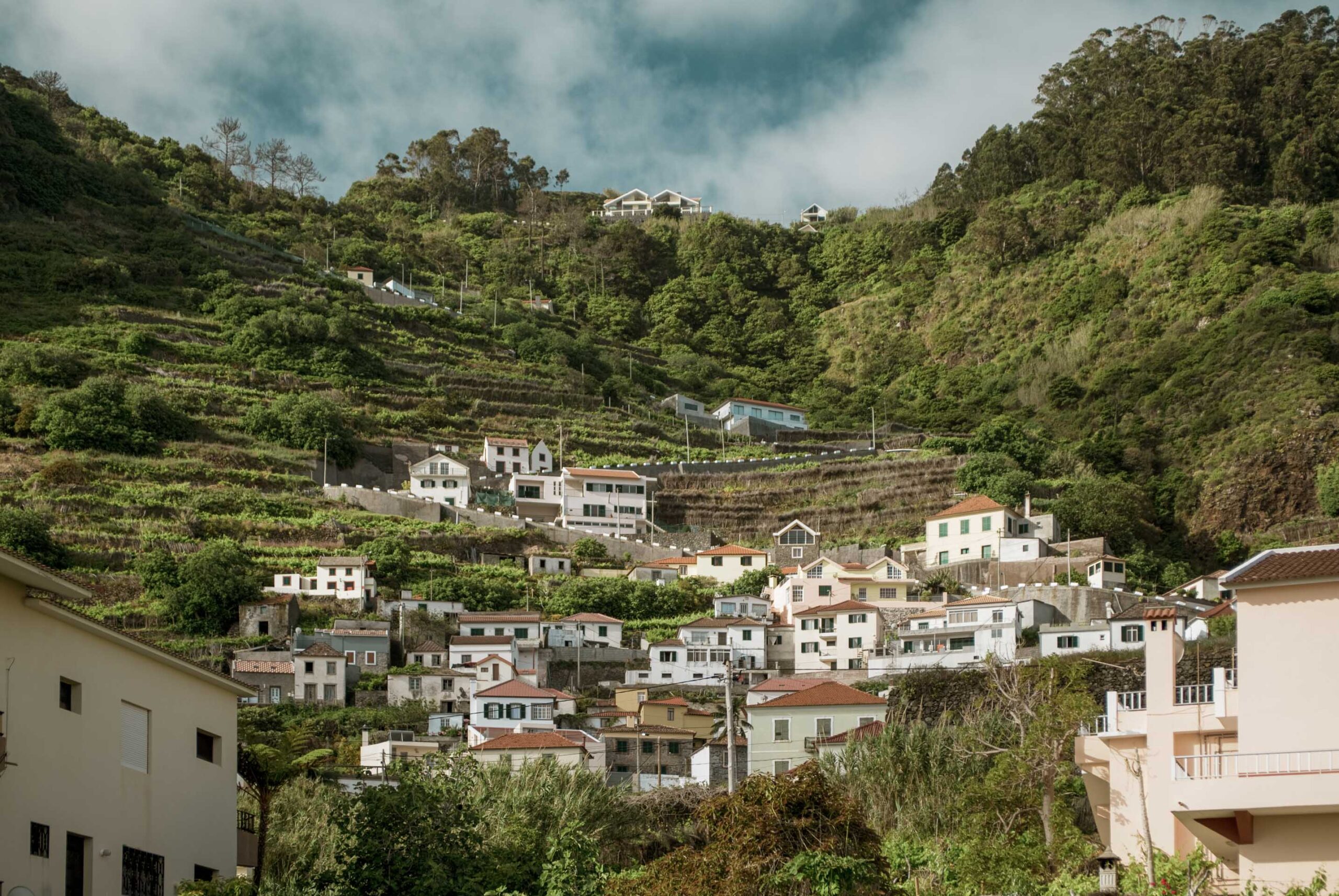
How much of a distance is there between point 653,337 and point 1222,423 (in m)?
54.3

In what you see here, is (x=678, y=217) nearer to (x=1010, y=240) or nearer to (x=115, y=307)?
(x=1010, y=240)

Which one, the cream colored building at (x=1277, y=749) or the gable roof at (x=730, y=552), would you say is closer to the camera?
the cream colored building at (x=1277, y=749)

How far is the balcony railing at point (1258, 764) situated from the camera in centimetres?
1733

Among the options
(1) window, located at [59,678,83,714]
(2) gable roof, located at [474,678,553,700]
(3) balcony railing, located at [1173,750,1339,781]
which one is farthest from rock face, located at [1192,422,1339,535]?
(1) window, located at [59,678,83,714]

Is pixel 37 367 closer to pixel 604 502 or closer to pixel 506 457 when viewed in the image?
pixel 506 457

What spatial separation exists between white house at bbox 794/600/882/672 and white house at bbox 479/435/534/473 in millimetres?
25525

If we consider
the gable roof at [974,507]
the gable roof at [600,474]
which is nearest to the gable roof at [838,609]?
the gable roof at [974,507]

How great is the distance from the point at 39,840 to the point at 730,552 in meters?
51.2

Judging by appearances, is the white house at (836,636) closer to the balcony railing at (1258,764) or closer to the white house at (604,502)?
the white house at (604,502)

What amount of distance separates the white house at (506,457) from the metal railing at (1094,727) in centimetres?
5730

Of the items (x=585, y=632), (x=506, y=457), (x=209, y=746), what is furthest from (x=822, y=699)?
(x=506, y=457)

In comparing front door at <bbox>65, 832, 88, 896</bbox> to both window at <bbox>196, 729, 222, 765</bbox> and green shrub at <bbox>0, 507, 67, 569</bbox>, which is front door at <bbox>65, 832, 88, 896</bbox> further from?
green shrub at <bbox>0, 507, 67, 569</bbox>

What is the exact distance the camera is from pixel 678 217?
524ft

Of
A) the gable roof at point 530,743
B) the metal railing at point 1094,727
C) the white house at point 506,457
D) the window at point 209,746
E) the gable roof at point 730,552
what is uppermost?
the white house at point 506,457
